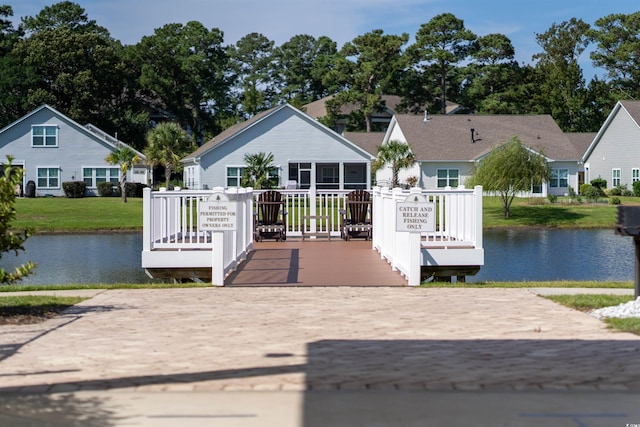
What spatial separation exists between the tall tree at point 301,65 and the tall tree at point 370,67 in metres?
13.1

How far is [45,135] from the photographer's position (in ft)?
180

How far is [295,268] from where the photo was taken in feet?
48.8

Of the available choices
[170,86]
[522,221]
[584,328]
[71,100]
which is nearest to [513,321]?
[584,328]

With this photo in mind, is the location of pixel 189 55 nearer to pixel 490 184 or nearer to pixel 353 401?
pixel 490 184

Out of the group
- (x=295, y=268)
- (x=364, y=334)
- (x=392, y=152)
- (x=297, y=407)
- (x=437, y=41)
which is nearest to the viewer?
(x=297, y=407)

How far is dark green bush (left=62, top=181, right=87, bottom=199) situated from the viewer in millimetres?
52969

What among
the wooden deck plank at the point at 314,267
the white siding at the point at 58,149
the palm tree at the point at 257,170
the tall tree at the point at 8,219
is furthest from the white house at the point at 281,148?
the tall tree at the point at 8,219

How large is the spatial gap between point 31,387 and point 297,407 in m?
1.92

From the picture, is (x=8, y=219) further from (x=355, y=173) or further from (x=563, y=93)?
(x=563, y=93)

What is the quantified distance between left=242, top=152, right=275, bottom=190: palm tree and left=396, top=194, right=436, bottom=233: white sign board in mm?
33995

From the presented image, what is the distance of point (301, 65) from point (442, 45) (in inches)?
696

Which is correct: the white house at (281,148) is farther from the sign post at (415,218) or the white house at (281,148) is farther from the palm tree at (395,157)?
the sign post at (415,218)

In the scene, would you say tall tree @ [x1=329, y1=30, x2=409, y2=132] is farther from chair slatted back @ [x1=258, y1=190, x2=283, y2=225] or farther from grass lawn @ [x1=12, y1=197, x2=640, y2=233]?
chair slatted back @ [x1=258, y1=190, x2=283, y2=225]

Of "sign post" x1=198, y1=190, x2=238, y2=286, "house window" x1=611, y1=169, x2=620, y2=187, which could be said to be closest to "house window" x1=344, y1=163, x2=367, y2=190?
"house window" x1=611, y1=169, x2=620, y2=187
